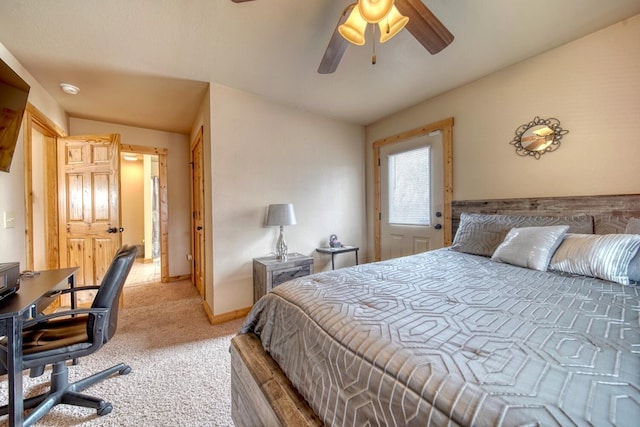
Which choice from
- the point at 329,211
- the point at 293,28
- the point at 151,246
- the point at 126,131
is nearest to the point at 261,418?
the point at 293,28

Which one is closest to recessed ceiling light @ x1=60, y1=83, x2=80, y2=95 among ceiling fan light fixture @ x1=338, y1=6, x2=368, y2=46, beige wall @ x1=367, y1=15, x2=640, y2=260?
ceiling fan light fixture @ x1=338, y1=6, x2=368, y2=46

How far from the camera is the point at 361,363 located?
→ 0.77 m

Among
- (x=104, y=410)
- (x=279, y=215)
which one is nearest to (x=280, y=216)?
(x=279, y=215)

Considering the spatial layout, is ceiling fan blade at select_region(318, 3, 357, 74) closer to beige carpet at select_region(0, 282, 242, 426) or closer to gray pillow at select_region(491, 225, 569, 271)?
gray pillow at select_region(491, 225, 569, 271)

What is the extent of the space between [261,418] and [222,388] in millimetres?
822

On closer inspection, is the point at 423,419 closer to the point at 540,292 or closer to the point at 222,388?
the point at 540,292

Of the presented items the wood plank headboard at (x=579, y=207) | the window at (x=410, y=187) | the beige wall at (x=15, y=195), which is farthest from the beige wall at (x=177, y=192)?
the wood plank headboard at (x=579, y=207)

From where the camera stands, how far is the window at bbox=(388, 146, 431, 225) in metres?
3.20

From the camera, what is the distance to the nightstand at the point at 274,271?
2.59 metres

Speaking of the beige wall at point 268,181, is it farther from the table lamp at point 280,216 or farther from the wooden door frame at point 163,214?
the wooden door frame at point 163,214

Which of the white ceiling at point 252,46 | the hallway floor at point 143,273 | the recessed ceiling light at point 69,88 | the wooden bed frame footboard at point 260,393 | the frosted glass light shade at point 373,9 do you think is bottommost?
the hallway floor at point 143,273

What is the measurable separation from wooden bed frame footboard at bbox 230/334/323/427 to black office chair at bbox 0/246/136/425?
2.61 feet

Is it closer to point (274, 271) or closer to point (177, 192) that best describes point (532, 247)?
point (274, 271)

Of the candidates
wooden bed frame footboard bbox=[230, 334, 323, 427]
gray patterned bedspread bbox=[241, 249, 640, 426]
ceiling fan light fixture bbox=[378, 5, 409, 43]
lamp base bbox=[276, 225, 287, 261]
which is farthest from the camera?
lamp base bbox=[276, 225, 287, 261]
